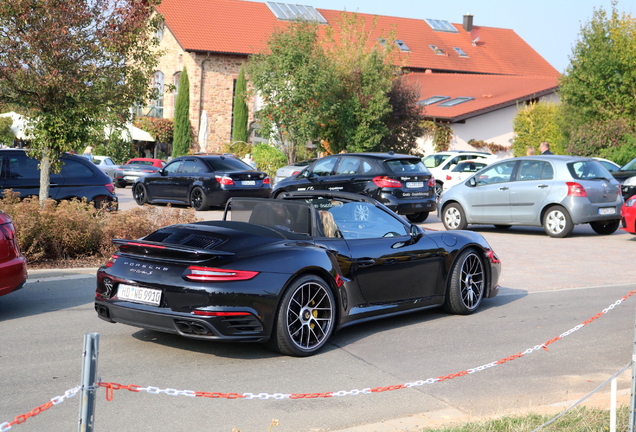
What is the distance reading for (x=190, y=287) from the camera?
616 cm

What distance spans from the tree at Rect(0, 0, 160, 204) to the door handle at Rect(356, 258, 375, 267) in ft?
23.7

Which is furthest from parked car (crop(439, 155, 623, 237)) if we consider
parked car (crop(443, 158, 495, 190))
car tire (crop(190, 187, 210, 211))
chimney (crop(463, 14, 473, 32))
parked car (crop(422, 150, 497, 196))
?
chimney (crop(463, 14, 473, 32))

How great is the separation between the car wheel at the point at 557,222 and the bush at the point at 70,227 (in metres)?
7.74

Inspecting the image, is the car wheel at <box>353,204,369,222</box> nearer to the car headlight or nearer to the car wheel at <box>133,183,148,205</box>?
the car headlight

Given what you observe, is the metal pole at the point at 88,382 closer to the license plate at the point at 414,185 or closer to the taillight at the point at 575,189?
the taillight at the point at 575,189

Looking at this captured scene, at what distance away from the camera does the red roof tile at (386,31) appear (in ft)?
158

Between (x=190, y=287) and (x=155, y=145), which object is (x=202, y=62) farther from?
(x=190, y=287)

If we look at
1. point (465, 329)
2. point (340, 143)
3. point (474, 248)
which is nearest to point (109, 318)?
point (465, 329)

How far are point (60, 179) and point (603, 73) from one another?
24692mm

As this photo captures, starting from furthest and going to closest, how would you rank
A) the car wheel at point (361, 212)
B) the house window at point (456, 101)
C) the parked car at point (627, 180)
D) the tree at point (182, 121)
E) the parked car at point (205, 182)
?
1. the tree at point (182, 121)
2. the house window at point (456, 101)
3. the parked car at point (205, 182)
4. the parked car at point (627, 180)
5. the car wheel at point (361, 212)

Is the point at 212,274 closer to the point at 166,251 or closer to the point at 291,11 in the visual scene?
the point at 166,251

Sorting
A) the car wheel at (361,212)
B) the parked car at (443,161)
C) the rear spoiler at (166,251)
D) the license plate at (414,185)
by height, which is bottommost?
the rear spoiler at (166,251)

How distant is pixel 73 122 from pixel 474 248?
7660 mm

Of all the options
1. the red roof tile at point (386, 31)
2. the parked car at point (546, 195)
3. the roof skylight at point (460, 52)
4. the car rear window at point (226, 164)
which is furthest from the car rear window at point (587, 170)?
the roof skylight at point (460, 52)
